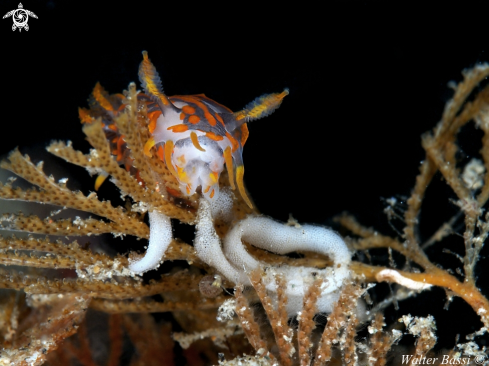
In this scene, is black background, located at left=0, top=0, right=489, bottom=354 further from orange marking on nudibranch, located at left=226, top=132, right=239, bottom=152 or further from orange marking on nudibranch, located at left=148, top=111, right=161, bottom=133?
orange marking on nudibranch, located at left=148, top=111, right=161, bottom=133

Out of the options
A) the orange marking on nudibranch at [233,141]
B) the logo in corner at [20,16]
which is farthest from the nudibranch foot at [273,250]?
the logo in corner at [20,16]

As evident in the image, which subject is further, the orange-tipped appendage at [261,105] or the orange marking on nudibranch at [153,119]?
the orange-tipped appendage at [261,105]

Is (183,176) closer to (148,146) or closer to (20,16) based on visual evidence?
(148,146)

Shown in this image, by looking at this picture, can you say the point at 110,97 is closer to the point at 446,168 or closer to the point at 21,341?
the point at 21,341

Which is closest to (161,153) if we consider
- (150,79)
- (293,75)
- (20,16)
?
(150,79)

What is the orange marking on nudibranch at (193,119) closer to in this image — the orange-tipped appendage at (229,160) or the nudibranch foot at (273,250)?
the orange-tipped appendage at (229,160)

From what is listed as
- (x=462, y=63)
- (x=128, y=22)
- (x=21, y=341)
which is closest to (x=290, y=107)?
(x=462, y=63)

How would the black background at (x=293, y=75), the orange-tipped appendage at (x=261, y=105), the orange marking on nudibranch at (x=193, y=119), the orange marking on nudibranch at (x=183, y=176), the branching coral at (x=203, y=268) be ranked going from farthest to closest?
the black background at (x=293, y=75) → the orange-tipped appendage at (x=261, y=105) → the orange marking on nudibranch at (x=193, y=119) → the orange marking on nudibranch at (x=183, y=176) → the branching coral at (x=203, y=268)
